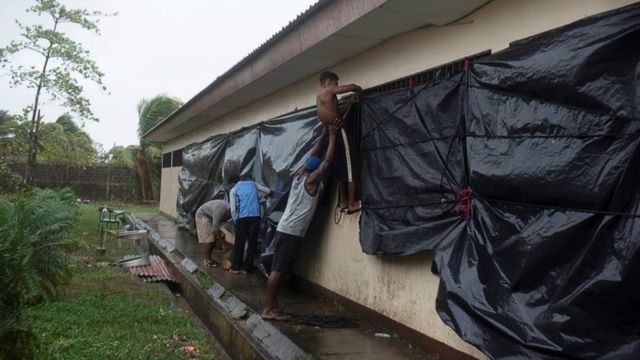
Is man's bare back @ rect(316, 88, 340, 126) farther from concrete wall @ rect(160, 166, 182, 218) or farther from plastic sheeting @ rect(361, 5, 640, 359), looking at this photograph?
concrete wall @ rect(160, 166, 182, 218)

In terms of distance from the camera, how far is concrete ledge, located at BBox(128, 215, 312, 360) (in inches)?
184

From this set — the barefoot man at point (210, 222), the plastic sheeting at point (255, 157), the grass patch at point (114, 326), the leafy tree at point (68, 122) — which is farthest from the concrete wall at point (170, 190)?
the leafy tree at point (68, 122)

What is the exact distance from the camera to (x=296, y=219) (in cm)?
566

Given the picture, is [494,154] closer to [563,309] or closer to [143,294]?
[563,309]

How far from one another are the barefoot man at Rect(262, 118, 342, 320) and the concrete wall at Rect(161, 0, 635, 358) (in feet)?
1.88

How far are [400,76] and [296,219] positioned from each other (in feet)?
5.98

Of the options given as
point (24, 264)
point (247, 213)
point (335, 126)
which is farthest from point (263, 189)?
point (24, 264)

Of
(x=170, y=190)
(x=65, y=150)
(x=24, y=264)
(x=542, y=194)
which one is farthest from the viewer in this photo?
(x=65, y=150)

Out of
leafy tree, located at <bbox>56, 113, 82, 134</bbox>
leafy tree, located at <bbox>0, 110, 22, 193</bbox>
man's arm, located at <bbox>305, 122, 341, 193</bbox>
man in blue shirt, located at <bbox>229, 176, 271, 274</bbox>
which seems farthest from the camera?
leafy tree, located at <bbox>56, 113, 82, 134</bbox>

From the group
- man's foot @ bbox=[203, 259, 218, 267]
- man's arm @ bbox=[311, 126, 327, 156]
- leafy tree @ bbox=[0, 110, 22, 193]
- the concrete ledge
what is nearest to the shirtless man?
man's arm @ bbox=[311, 126, 327, 156]

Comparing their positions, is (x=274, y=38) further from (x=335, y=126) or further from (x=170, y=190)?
(x=170, y=190)

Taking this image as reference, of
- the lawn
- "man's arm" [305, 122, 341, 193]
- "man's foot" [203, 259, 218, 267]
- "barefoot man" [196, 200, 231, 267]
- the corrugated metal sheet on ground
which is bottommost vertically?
the corrugated metal sheet on ground

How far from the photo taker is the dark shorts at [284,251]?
550 centimetres

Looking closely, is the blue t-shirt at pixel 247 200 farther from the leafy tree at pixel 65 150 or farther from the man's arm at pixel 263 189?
the leafy tree at pixel 65 150
